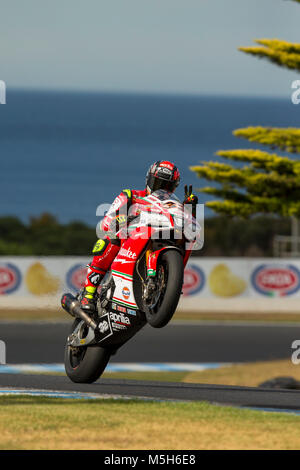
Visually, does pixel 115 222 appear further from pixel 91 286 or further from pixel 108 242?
pixel 91 286

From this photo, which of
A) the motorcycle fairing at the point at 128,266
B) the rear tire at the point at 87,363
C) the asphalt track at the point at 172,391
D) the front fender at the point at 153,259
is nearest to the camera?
the front fender at the point at 153,259

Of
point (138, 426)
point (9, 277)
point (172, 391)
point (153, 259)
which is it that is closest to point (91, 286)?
point (153, 259)

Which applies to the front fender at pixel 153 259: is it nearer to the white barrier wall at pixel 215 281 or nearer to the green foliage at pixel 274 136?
the green foliage at pixel 274 136

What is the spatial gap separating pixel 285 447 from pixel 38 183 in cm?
16087

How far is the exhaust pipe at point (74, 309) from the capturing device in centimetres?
874

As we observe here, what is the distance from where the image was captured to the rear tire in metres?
8.85

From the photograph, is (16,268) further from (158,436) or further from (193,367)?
(158,436)

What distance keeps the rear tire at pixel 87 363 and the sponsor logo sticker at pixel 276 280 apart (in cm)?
1841

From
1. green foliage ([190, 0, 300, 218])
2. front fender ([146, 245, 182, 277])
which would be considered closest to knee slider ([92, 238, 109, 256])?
front fender ([146, 245, 182, 277])

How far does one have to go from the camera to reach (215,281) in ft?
90.1

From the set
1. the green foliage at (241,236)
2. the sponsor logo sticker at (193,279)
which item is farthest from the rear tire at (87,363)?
the green foliage at (241,236)

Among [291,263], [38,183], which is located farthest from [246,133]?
[38,183]

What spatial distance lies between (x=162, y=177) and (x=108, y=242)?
0.89m

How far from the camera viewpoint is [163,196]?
8.59m
